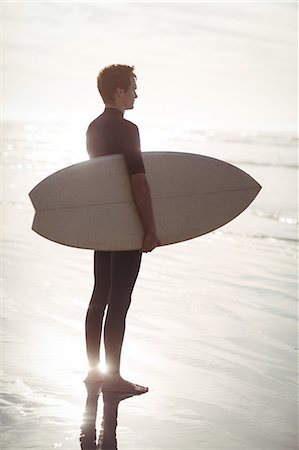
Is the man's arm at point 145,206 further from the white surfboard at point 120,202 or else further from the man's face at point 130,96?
the man's face at point 130,96

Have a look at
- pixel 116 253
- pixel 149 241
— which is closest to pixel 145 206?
pixel 149 241

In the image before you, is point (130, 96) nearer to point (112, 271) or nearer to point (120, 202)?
point (120, 202)

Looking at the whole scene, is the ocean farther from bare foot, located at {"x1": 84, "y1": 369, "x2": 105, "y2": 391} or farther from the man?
the man

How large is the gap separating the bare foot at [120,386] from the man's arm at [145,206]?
69cm

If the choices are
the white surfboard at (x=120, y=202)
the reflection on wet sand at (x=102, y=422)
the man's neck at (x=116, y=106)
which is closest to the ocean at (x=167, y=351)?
the reflection on wet sand at (x=102, y=422)

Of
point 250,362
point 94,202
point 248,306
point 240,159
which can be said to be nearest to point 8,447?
point 94,202

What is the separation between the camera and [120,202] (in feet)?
13.5

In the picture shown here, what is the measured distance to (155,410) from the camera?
3.77 meters

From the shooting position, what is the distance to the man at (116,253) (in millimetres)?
3859

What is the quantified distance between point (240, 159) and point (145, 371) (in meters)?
30.9

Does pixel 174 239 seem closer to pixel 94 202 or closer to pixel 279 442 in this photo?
pixel 94 202

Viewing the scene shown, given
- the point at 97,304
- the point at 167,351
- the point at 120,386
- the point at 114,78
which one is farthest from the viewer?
the point at 167,351

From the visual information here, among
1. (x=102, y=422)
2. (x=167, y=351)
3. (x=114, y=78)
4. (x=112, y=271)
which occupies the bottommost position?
(x=102, y=422)

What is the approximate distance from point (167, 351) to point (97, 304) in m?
0.77
